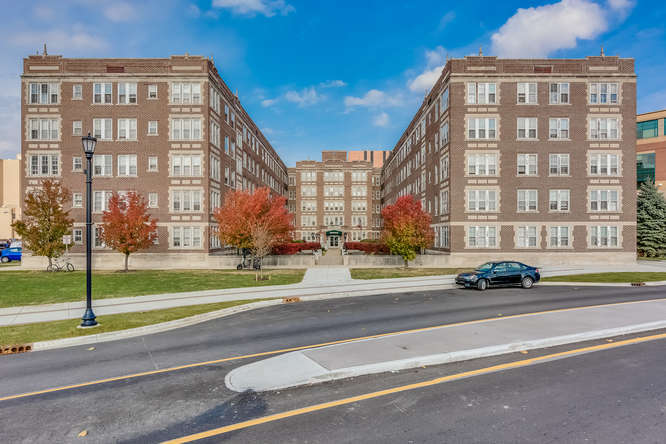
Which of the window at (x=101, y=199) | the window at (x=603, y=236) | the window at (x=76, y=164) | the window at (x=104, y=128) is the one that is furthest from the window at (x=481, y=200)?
the window at (x=76, y=164)

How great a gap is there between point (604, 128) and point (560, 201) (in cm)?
804

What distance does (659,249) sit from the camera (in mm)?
42625

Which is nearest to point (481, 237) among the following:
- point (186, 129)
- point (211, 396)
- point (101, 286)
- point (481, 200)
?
point (481, 200)

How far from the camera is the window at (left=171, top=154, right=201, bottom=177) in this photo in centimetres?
3553

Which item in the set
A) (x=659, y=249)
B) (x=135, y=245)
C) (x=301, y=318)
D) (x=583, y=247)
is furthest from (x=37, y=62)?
(x=659, y=249)

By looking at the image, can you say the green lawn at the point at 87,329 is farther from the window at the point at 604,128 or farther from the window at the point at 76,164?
the window at the point at 604,128

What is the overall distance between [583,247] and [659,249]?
17337 mm

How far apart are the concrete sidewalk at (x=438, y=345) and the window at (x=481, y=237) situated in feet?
70.0

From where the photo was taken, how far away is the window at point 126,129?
1390 inches

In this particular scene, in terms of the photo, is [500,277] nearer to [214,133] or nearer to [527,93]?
[527,93]

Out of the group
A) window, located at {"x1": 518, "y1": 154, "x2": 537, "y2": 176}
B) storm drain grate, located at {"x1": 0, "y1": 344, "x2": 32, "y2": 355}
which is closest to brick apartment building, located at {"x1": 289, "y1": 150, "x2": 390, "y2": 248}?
window, located at {"x1": 518, "y1": 154, "x2": 537, "y2": 176}

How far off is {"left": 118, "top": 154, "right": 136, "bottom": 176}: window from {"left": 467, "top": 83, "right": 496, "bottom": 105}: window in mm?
32617

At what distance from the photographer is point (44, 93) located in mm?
35281

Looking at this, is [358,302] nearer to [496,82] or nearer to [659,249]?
[496,82]
